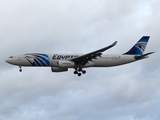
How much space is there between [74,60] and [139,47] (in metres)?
15.4

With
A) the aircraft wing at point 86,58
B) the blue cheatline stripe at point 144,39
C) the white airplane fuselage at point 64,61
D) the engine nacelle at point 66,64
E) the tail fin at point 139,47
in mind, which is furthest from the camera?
the blue cheatline stripe at point 144,39

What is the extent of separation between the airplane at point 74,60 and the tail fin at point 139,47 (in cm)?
82

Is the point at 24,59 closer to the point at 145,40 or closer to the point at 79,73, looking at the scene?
the point at 79,73

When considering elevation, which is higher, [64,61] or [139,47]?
[139,47]

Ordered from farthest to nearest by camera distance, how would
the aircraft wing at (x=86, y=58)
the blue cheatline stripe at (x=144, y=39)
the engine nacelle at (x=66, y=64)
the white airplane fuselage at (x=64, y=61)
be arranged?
the blue cheatline stripe at (x=144, y=39), the white airplane fuselage at (x=64, y=61), the engine nacelle at (x=66, y=64), the aircraft wing at (x=86, y=58)

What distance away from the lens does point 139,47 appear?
302 ft

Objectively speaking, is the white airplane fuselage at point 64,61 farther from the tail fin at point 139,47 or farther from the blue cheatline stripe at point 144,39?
the blue cheatline stripe at point 144,39

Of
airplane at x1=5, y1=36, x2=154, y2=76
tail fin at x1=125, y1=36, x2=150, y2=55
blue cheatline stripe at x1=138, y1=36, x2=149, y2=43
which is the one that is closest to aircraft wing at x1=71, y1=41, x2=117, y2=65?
airplane at x1=5, y1=36, x2=154, y2=76

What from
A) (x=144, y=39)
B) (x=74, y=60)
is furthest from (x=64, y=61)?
(x=144, y=39)

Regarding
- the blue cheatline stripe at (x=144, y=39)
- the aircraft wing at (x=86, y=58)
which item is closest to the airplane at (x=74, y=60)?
the aircraft wing at (x=86, y=58)

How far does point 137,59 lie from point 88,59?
412 inches

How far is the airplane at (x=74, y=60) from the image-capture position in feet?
274

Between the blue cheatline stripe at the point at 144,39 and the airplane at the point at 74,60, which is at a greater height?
the blue cheatline stripe at the point at 144,39

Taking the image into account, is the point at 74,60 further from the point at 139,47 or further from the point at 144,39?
the point at 144,39
